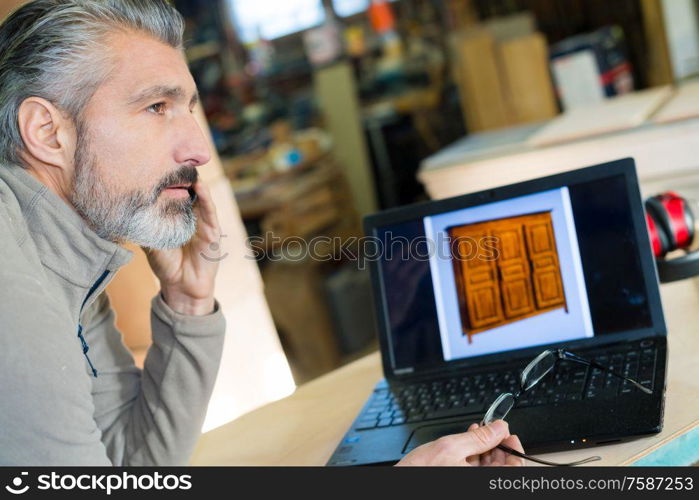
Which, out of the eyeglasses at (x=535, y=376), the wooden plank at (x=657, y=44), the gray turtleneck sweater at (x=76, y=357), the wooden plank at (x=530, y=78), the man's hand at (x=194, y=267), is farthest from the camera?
the wooden plank at (x=657, y=44)

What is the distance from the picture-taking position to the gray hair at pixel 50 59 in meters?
1.07

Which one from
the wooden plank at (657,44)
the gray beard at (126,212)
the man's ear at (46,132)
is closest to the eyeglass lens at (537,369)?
the gray beard at (126,212)

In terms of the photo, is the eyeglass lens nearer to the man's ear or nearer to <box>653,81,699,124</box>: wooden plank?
the man's ear

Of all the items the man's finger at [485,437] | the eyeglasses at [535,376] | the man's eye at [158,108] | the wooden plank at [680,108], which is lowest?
the eyeglasses at [535,376]

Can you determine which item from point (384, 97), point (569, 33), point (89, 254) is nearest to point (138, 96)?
point (89, 254)

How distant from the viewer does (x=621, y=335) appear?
1.11 meters

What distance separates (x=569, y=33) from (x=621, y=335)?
401 cm

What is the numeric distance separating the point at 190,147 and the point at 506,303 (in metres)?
0.47

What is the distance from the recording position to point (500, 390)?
109 centimetres

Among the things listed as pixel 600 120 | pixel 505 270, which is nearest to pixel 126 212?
pixel 505 270

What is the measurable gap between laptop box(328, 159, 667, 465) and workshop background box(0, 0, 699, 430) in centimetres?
63
